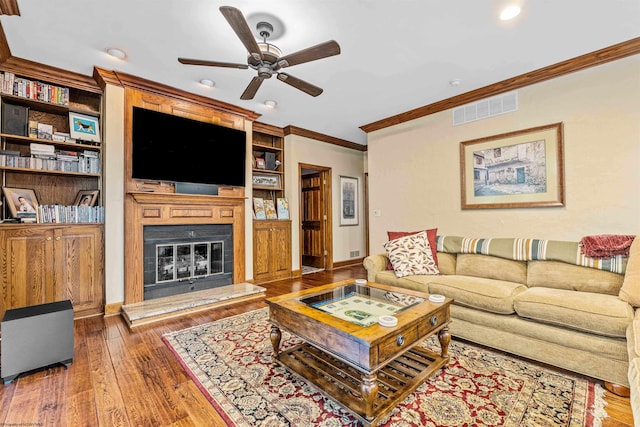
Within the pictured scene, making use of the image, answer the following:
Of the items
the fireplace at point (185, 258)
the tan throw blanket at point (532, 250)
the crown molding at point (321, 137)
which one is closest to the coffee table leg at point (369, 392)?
the tan throw blanket at point (532, 250)

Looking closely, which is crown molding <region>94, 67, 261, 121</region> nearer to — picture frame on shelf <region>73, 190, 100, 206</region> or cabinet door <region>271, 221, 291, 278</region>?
picture frame on shelf <region>73, 190, 100, 206</region>

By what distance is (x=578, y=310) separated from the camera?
185cm

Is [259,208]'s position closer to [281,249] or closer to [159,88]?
[281,249]

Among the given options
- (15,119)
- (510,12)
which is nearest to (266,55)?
(510,12)

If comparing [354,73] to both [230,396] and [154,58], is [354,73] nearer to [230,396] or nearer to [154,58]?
[154,58]

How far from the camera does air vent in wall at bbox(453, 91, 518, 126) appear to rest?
331 centimetres

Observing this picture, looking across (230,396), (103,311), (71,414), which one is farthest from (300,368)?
(103,311)

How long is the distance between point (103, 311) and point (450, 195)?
4.41m

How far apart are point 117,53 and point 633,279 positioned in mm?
4568

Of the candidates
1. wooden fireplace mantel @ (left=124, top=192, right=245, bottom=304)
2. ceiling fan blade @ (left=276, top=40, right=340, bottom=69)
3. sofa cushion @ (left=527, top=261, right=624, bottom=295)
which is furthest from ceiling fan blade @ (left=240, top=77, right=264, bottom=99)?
sofa cushion @ (left=527, top=261, right=624, bottom=295)

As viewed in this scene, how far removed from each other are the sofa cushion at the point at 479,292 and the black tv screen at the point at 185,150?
9.71 feet

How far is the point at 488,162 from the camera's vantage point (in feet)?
11.4

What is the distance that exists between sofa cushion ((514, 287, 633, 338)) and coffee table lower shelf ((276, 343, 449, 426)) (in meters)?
0.73

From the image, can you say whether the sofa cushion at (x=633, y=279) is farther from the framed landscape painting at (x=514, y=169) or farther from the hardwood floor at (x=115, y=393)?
the framed landscape painting at (x=514, y=169)
